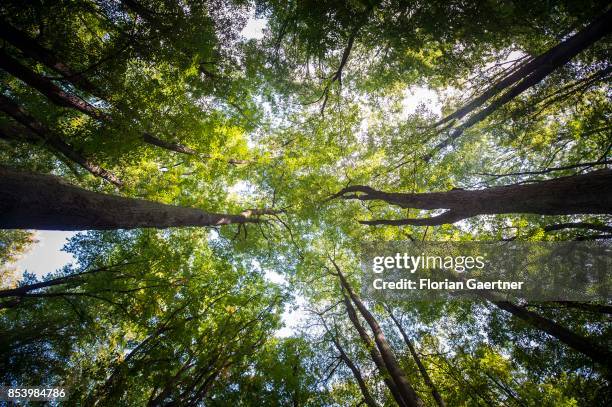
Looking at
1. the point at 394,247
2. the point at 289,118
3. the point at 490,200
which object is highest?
the point at 289,118

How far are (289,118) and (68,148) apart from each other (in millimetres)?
7138

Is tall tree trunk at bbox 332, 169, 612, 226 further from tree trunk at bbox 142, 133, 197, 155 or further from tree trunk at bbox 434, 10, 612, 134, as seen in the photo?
tree trunk at bbox 142, 133, 197, 155

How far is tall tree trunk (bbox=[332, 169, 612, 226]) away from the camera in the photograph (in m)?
3.41

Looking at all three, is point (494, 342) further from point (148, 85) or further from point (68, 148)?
point (68, 148)

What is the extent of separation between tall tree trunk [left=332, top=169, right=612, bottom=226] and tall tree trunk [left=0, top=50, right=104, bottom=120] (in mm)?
8379

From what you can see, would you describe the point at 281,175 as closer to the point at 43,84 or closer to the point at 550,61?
the point at 43,84

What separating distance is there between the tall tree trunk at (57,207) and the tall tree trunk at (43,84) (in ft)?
12.3

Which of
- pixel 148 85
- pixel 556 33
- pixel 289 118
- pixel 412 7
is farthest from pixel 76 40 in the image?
pixel 556 33

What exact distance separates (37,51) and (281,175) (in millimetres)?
7017

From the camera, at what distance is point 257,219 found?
31.7ft

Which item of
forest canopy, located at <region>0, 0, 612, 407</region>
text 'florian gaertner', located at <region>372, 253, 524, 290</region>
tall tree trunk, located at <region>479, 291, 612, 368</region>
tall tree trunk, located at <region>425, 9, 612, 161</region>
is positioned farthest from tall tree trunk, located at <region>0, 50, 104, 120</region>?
tall tree trunk, located at <region>479, 291, 612, 368</region>

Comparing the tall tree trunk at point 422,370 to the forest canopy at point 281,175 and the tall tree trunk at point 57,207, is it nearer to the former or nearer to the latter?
the forest canopy at point 281,175

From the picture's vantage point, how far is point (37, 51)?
5.93m

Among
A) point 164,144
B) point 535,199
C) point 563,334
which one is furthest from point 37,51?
point 563,334
